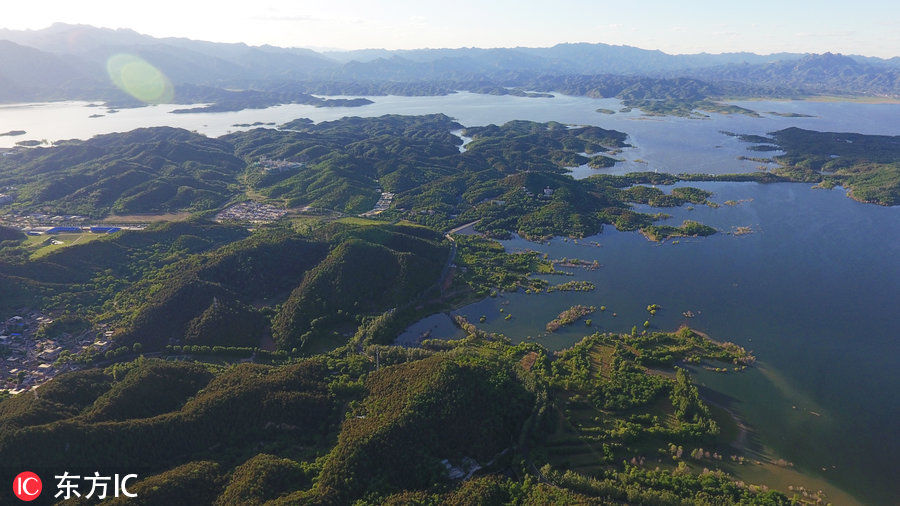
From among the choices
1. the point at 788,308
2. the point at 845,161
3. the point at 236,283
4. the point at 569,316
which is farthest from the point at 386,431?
the point at 845,161

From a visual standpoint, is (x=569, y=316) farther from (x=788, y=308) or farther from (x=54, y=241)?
(x=54, y=241)

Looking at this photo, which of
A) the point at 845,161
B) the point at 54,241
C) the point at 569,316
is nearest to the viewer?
the point at 569,316

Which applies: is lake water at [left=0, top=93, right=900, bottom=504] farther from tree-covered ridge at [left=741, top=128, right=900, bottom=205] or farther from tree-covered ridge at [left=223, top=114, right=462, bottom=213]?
tree-covered ridge at [left=223, top=114, right=462, bottom=213]

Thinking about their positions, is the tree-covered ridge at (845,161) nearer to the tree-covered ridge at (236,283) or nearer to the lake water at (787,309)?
the lake water at (787,309)

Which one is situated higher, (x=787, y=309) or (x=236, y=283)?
(x=236, y=283)

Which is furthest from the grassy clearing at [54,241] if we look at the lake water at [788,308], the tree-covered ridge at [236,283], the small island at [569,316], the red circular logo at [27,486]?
the small island at [569,316]

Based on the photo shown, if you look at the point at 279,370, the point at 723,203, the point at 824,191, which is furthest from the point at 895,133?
the point at 279,370

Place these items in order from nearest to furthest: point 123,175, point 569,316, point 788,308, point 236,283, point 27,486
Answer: point 27,486, point 569,316, point 788,308, point 236,283, point 123,175
